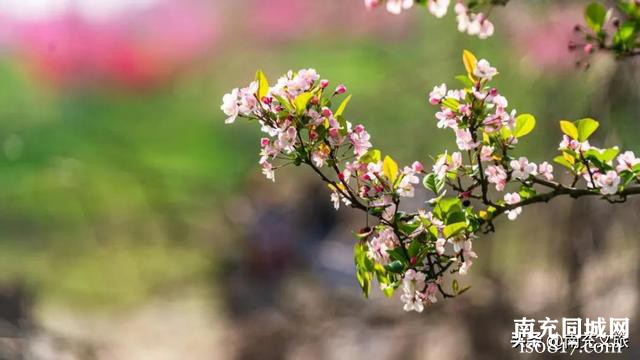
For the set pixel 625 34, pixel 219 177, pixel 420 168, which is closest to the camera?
pixel 625 34

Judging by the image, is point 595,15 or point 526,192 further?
point 526,192

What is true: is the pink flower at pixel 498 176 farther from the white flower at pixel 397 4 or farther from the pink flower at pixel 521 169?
the white flower at pixel 397 4

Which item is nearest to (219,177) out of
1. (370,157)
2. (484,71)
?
(370,157)

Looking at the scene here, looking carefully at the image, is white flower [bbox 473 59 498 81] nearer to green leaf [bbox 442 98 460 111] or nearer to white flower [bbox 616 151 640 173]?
green leaf [bbox 442 98 460 111]

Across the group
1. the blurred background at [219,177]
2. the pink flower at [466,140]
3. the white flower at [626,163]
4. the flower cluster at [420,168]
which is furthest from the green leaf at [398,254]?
the blurred background at [219,177]

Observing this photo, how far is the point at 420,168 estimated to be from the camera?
71cm

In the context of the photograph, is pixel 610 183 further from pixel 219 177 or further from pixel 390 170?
pixel 219 177

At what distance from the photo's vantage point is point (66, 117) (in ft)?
5.18

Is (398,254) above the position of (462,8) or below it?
below

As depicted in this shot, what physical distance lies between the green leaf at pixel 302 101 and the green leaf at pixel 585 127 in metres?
0.25

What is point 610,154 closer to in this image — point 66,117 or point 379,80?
point 379,80

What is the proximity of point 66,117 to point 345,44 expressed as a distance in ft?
1.99

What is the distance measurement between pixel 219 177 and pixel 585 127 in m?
1.01

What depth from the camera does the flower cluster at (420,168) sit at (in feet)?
2.20
